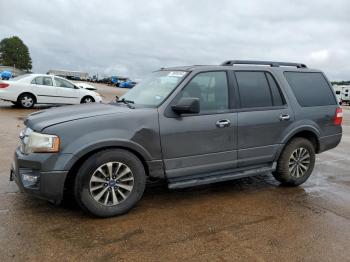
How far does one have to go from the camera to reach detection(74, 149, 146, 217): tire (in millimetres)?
4035

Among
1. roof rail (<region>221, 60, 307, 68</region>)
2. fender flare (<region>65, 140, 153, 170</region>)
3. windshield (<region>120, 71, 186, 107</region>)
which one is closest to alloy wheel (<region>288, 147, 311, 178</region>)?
roof rail (<region>221, 60, 307, 68</region>)

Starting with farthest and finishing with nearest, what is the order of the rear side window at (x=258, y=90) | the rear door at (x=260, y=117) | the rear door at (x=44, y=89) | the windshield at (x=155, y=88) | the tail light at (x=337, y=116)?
the rear door at (x=44, y=89) < the tail light at (x=337, y=116) < the rear side window at (x=258, y=90) < the rear door at (x=260, y=117) < the windshield at (x=155, y=88)

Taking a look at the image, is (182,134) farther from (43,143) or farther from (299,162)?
(299,162)

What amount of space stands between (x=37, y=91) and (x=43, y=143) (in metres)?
12.3

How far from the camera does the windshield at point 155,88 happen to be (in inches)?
188

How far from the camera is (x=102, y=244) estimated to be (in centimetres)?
359

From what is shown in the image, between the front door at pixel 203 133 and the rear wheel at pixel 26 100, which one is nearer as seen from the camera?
the front door at pixel 203 133

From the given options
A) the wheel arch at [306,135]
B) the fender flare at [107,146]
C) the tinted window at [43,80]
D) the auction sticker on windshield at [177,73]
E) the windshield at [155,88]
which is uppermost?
the tinted window at [43,80]

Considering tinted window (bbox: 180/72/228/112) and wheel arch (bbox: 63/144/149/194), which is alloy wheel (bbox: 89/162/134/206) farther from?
tinted window (bbox: 180/72/228/112)

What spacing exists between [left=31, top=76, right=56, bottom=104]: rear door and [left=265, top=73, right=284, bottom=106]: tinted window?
39.3 ft

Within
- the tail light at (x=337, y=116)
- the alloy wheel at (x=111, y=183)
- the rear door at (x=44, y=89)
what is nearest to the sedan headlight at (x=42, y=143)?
the alloy wheel at (x=111, y=183)

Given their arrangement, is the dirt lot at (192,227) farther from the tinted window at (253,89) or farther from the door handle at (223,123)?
the tinted window at (253,89)

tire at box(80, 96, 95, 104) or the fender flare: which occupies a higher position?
tire at box(80, 96, 95, 104)

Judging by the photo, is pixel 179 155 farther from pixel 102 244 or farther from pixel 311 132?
pixel 311 132
